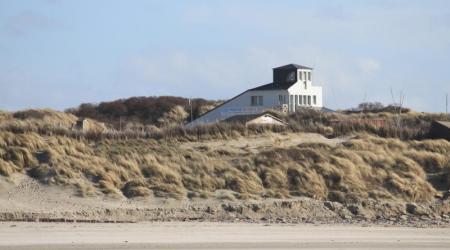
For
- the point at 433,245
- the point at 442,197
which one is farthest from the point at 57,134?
the point at 433,245

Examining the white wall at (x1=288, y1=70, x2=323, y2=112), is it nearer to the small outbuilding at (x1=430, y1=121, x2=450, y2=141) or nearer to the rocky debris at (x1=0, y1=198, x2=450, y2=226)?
the small outbuilding at (x1=430, y1=121, x2=450, y2=141)

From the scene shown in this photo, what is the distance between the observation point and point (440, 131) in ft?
103

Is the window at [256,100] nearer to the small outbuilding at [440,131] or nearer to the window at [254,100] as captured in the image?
the window at [254,100]

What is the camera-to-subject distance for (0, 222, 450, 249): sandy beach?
1623cm

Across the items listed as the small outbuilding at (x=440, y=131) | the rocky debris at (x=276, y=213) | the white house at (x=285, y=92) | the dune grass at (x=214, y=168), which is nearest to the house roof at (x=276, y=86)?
the white house at (x=285, y=92)

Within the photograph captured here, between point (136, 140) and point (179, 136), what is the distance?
5.20ft

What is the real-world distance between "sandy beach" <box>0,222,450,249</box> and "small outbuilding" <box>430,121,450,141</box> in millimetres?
11521

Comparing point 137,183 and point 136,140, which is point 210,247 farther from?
point 136,140

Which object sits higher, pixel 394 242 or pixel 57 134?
pixel 57 134

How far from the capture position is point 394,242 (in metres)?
17.3

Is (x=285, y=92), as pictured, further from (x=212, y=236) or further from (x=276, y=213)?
(x=212, y=236)

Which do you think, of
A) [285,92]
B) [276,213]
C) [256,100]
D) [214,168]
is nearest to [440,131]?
[214,168]

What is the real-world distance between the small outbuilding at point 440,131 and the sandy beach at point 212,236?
1152 centimetres

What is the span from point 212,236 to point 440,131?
15.8 meters
